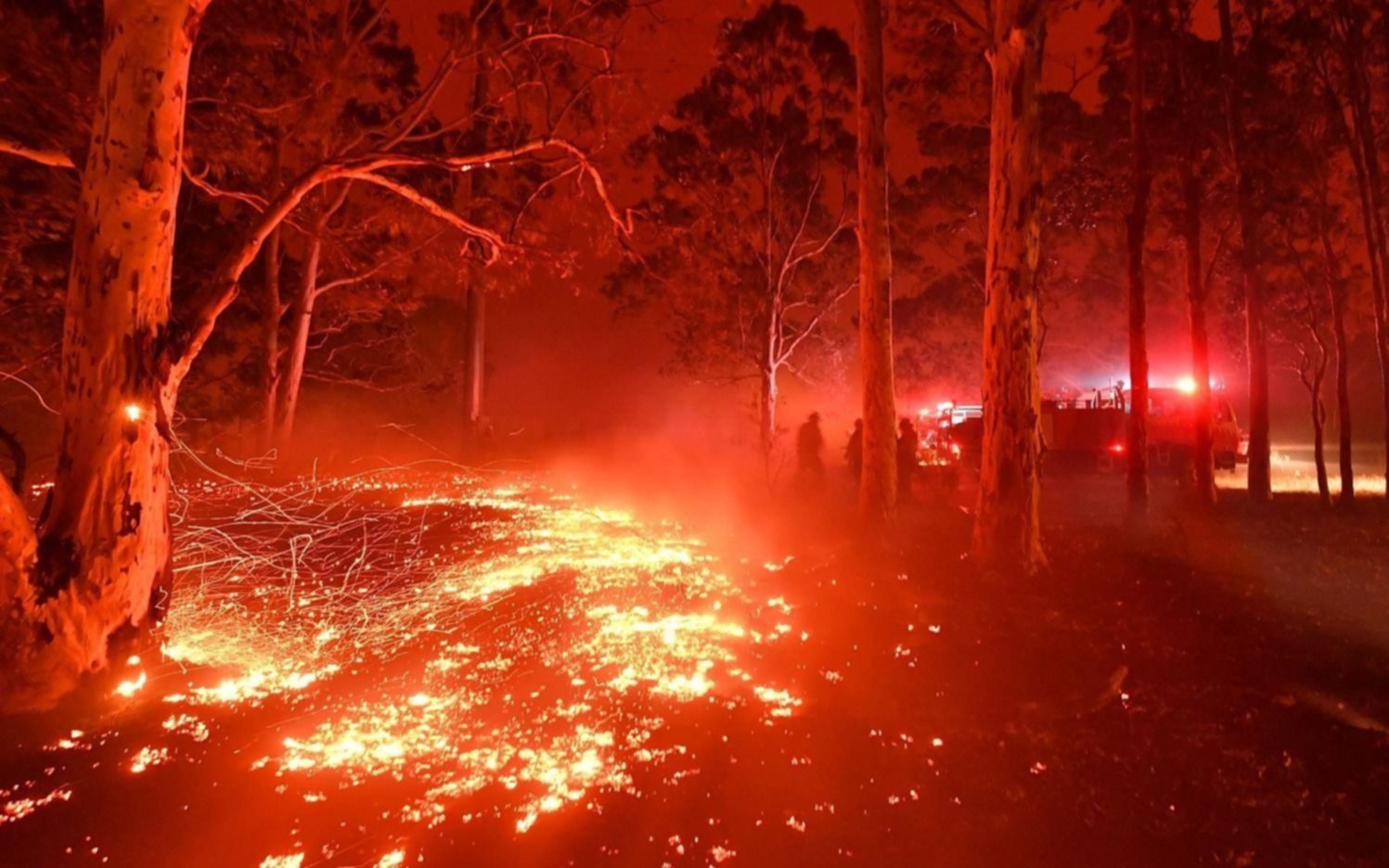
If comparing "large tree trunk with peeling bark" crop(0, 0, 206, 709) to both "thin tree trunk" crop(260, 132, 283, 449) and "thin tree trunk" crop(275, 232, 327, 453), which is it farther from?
"thin tree trunk" crop(275, 232, 327, 453)

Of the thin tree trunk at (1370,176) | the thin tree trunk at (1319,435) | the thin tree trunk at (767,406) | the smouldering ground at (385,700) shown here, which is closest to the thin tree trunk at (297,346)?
the smouldering ground at (385,700)

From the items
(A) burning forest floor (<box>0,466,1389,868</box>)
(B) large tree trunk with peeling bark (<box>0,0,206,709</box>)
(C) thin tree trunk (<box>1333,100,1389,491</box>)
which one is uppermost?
(C) thin tree trunk (<box>1333,100,1389,491</box>)

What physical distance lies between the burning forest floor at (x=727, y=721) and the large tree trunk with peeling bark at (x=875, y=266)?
2170mm

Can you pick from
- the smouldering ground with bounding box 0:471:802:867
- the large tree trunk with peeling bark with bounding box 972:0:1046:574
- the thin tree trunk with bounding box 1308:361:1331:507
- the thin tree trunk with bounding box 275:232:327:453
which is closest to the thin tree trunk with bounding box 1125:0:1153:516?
the thin tree trunk with bounding box 1308:361:1331:507

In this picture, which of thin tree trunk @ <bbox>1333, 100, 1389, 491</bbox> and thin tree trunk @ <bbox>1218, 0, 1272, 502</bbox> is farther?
thin tree trunk @ <bbox>1218, 0, 1272, 502</bbox>

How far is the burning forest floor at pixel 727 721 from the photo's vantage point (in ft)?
A: 13.6

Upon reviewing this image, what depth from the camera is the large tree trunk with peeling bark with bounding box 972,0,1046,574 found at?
30.1 ft

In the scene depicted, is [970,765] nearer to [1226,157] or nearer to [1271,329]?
[1226,157]

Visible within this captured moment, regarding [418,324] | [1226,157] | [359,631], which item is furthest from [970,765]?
[418,324]

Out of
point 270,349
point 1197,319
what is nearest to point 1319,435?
point 1197,319

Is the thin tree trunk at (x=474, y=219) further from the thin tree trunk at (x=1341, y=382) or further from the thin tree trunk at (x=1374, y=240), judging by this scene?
the thin tree trunk at (x=1341, y=382)

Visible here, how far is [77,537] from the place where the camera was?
5.84m

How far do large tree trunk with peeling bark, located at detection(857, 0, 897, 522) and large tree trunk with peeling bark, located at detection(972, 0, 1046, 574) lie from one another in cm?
234

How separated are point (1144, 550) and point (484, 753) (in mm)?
9481
